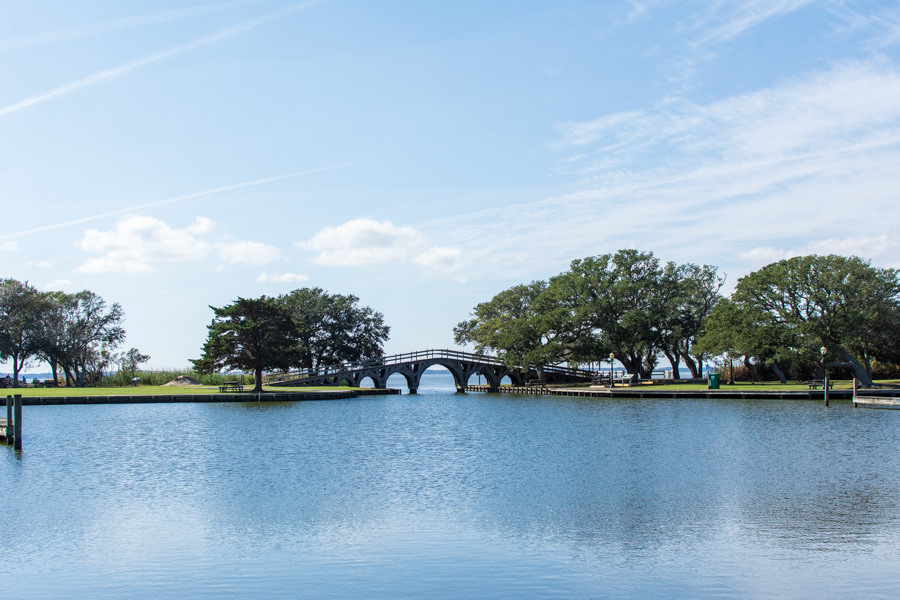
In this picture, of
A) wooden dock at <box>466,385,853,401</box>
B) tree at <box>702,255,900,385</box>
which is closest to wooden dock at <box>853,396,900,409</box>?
wooden dock at <box>466,385,853,401</box>

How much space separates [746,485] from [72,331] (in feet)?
251

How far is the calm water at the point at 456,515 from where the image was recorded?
12.6 m

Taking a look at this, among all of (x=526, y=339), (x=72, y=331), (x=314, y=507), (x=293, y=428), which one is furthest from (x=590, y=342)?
(x=314, y=507)

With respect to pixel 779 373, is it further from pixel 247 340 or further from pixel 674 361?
pixel 247 340

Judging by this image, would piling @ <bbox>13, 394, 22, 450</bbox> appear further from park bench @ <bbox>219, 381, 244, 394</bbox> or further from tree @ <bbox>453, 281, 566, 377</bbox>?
tree @ <bbox>453, 281, 566, 377</bbox>

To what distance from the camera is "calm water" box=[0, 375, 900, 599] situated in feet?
41.2

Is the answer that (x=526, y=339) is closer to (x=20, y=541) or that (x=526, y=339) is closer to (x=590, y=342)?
(x=590, y=342)

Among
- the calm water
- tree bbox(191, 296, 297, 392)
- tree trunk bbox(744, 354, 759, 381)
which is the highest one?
tree bbox(191, 296, 297, 392)

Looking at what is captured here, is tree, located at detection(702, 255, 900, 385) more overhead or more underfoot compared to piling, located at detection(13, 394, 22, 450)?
more overhead

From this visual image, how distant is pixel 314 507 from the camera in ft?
61.7

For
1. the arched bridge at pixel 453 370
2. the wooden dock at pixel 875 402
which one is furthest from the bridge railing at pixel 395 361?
the wooden dock at pixel 875 402

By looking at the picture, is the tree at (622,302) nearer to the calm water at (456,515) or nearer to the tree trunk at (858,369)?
the tree trunk at (858,369)

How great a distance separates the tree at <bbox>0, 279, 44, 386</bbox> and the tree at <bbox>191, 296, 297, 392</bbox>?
26182mm

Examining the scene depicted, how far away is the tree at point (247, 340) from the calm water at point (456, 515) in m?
24.6
